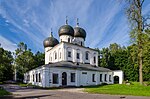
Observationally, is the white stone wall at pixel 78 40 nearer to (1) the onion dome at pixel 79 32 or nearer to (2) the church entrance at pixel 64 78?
(1) the onion dome at pixel 79 32

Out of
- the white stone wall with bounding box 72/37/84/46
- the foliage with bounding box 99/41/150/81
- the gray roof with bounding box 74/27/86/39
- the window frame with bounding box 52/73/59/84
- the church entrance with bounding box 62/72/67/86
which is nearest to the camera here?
the window frame with bounding box 52/73/59/84

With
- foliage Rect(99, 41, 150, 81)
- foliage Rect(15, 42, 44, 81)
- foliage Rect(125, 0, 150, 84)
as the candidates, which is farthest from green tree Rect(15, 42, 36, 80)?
foliage Rect(125, 0, 150, 84)

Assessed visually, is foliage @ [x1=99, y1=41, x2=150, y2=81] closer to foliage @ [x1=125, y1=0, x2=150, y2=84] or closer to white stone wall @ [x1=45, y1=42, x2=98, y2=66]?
white stone wall @ [x1=45, y1=42, x2=98, y2=66]

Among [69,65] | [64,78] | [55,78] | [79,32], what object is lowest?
[64,78]

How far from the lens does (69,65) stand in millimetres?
42781

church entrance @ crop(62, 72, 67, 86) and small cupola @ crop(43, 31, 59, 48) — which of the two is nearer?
church entrance @ crop(62, 72, 67, 86)

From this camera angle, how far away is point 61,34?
178 feet

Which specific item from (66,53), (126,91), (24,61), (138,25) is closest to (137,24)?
(138,25)

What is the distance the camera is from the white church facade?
128 feet

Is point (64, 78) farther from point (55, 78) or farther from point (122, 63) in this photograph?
point (122, 63)

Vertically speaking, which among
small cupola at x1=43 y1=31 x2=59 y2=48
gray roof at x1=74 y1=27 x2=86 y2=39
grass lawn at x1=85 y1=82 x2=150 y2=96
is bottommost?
grass lawn at x1=85 y1=82 x2=150 y2=96

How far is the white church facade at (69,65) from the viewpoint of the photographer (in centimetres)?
3898

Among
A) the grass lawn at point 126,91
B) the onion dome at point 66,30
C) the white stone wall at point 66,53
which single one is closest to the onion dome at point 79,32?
the onion dome at point 66,30

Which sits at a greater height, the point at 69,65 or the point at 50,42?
the point at 50,42
